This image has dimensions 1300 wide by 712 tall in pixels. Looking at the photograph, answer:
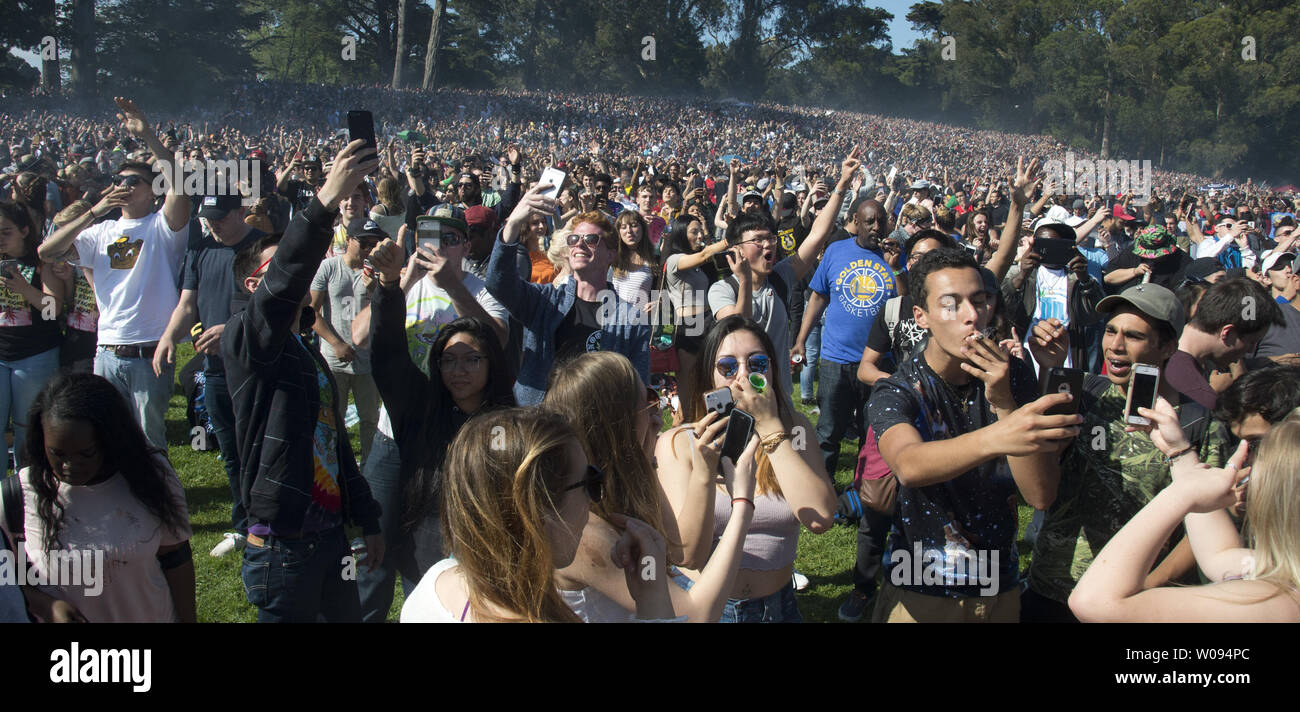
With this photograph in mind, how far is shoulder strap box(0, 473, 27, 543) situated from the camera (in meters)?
2.73

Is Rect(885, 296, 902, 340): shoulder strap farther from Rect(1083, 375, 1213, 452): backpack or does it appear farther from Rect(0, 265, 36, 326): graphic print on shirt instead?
Rect(0, 265, 36, 326): graphic print on shirt

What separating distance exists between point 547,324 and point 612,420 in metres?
2.01

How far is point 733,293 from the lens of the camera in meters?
5.46

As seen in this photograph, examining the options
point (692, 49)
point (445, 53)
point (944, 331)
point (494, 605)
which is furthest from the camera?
point (692, 49)

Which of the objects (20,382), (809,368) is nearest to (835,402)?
(809,368)

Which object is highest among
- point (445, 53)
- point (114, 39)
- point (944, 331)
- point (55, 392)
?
point (445, 53)

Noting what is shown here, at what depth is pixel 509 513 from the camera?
5.94 ft

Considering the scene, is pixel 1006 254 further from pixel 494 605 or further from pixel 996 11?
pixel 996 11

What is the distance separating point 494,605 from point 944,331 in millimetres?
1669

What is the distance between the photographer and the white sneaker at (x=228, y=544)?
→ 17.0ft

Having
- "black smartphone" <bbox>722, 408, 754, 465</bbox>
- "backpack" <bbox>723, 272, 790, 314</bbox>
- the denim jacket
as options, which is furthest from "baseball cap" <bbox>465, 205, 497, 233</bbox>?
"black smartphone" <bbox>722, 408, 754, 465</bbox>

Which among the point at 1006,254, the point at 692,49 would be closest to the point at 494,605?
the point at 1006,254

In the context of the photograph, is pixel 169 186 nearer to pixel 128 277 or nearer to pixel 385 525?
pixel 128 277

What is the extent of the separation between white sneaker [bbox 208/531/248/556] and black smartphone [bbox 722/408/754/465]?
3.93 metres
